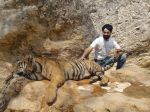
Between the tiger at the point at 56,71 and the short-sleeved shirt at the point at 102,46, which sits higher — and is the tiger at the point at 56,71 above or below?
below

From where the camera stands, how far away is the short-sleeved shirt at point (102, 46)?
676 centimetres

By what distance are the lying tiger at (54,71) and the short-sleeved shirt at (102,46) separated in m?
0.53

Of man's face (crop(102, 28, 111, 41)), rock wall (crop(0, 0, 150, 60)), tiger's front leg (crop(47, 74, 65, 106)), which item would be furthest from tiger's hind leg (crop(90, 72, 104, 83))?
rock wall (crop(0, 0, 150, 60))

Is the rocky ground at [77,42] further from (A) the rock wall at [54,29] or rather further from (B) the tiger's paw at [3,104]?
(B) the tiger's paw at [3,104]

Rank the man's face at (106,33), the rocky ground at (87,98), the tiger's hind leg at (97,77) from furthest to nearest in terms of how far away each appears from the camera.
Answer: the man's face at (106,33)
the tiger's hind leg at (97,77)
the rocky ground at (87,98)

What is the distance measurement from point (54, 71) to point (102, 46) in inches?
56.8

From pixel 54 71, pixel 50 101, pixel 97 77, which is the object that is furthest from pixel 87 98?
pixel 97 77

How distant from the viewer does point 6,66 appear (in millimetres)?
6840

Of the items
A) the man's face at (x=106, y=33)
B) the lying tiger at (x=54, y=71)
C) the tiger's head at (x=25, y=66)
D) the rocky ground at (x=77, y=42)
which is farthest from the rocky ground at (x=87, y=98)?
the man's face at (x=106, y=33)

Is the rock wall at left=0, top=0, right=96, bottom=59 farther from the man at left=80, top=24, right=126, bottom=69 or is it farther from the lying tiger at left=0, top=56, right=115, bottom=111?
the lying tiger at left=0, top=56, right=115, bottom=111

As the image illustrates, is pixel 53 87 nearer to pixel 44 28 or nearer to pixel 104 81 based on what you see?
pixel 104 81

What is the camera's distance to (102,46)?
22.2 ft

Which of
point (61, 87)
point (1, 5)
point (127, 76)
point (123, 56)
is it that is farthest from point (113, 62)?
point (1, 5)

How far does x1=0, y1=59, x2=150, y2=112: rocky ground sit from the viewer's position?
486cm
